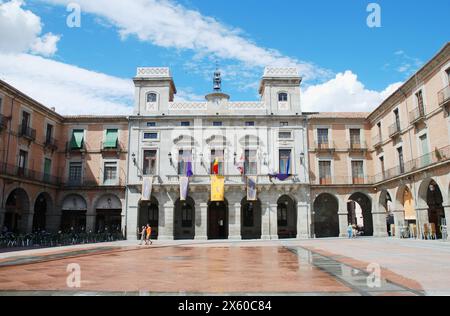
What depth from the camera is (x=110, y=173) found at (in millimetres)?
33281

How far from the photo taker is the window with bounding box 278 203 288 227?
111ft

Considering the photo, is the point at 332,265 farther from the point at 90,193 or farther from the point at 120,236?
the point at 90,193

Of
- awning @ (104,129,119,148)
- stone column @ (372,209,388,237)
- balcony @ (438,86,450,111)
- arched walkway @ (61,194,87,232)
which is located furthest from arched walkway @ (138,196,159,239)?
balcony @ (438,86,450,111)

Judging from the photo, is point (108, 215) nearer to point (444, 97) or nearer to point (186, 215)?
point (186, 215)

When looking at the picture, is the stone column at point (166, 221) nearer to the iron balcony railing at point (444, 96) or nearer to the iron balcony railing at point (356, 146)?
the iron balcony railing at point (356, 146)

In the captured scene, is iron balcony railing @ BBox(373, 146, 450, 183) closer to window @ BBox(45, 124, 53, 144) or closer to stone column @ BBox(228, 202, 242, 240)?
stone column @ BBox(228, 202, 242, 240)

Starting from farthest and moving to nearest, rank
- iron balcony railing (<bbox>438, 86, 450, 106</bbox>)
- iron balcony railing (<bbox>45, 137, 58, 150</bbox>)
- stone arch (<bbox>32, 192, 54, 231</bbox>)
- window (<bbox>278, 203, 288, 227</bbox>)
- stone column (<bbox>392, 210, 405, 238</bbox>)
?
window (<bbox>278, 203, 288, 227</bbox>) → stone arch (<bbox>32, 192, 54, 231</bbox>) → iron balcony railing (<bbox>45, 137, 58, 150</bbox>) → stone column (<bbox>392, 210, 405, 238</bbox>) → iron balcony railing (<bbox>438, 86, 450, 106</bbox>)

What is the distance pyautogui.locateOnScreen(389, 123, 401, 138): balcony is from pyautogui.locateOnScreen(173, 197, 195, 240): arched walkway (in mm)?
17780

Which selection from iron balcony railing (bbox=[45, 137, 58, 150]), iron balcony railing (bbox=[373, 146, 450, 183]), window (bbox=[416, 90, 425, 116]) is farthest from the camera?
iron balcony railing (bbox=[45, 137, 58, 150])

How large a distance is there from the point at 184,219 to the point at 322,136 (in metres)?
14.8

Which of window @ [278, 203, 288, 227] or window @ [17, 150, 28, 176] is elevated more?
window @ [17, 150, 28, 176]

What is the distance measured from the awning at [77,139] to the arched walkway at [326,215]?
2292 cm

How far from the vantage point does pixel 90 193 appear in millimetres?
32594
